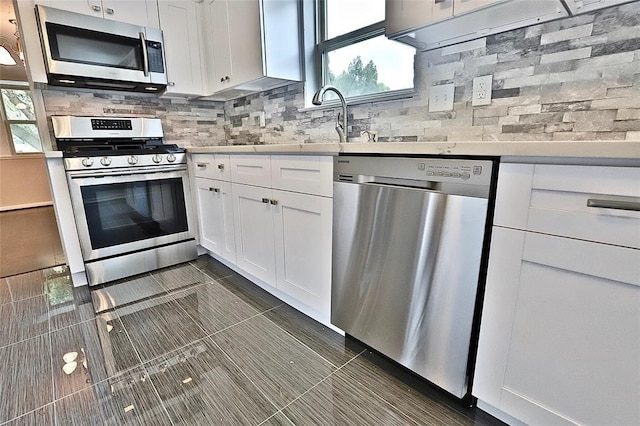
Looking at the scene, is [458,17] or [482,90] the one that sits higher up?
[458,17]

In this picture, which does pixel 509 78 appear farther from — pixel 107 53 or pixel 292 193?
pixel 107 53

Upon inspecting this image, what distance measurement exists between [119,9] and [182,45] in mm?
467

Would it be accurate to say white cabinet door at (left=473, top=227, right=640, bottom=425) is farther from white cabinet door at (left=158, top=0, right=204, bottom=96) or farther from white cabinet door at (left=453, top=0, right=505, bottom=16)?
white cabinet door at (left=158, top=0, right=204, bottom=96)

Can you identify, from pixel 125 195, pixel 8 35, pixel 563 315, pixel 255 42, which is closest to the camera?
pixel 563 315

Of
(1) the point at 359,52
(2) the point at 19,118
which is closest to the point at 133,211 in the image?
(1) the point at 359,52

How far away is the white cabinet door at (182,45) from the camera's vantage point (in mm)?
2522

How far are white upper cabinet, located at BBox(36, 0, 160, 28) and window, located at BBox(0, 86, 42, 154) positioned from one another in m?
4.02

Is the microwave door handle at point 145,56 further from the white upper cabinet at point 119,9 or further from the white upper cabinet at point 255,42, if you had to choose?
the white upper cabinet at point 255,42

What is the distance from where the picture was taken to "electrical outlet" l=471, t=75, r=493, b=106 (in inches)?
52.2

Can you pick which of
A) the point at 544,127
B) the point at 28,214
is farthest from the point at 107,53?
the point at 28,214

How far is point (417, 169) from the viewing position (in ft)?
3.57

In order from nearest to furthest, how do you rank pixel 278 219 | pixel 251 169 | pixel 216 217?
pixel 278 219, pixel 251 169, pixel 216 217

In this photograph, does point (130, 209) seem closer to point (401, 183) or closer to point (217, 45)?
point (217, 45)

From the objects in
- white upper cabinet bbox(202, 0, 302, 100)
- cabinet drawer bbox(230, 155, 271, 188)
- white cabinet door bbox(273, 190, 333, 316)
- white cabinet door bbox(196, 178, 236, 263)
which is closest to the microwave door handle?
white upper cabinet bbox(202, 0, 302, 100)
